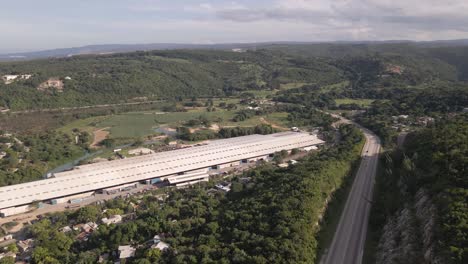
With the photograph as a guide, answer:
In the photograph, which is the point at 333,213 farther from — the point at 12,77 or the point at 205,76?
the point at 205,76

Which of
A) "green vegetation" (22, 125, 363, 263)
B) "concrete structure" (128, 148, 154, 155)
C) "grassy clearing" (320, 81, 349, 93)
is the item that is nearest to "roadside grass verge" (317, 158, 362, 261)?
"green vegetation" (22, 125, 363, 263)

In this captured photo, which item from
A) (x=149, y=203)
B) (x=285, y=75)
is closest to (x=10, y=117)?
(x=149, y=203)

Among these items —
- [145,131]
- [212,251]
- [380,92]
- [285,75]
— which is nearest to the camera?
[212,251]

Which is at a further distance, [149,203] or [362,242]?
[149,203]

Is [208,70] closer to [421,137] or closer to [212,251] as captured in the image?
[421,137]

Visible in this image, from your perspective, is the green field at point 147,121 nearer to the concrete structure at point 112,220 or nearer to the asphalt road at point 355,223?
the concrete structure at point 112,220

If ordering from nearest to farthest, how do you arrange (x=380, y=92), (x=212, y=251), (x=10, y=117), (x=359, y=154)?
(x=212, y=251), (x=359, y=154), (x=10, y=117), (x=380, y=92)

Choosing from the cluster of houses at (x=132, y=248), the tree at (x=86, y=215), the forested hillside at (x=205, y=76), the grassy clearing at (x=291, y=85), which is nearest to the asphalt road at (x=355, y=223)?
the cluster of houses at (x=132, y=248)
